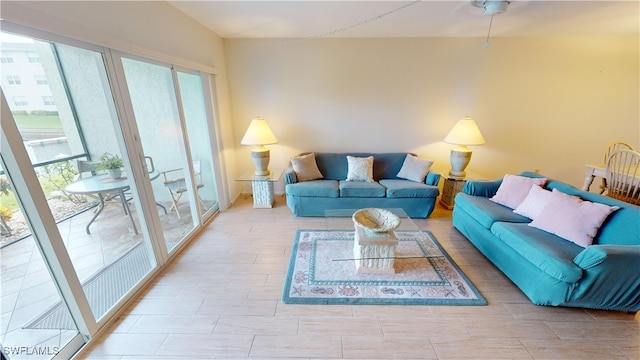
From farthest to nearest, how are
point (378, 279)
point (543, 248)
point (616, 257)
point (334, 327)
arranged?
point (378, 279)
point (543, 248)
point (334, 327)
point (616, 257)

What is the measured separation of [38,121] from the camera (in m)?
1.34

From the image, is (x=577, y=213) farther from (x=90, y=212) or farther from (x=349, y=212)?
(x=90, y=212)

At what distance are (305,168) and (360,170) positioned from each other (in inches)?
31.4

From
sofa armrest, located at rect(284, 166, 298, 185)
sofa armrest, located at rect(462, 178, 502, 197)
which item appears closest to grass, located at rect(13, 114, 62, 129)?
sofa armrest, located at rect(284, 166, 298, 185)

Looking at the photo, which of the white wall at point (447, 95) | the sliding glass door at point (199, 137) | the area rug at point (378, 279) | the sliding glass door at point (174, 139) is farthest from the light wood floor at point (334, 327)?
the white wall at point (447, 95)

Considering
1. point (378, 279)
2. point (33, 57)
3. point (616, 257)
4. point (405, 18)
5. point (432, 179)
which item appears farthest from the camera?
point (432, 179)

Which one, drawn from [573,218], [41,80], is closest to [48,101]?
[41,80]

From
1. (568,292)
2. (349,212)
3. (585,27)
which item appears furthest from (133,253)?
(585,27)

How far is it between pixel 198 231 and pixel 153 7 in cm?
224

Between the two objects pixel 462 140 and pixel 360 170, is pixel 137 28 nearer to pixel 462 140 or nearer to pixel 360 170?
pixel 360 170

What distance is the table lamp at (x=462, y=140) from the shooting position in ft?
9.99

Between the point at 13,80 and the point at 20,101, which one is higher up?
the point at 13,80

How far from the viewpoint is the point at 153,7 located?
1.99 m

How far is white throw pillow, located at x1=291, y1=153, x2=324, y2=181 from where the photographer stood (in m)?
3.34
